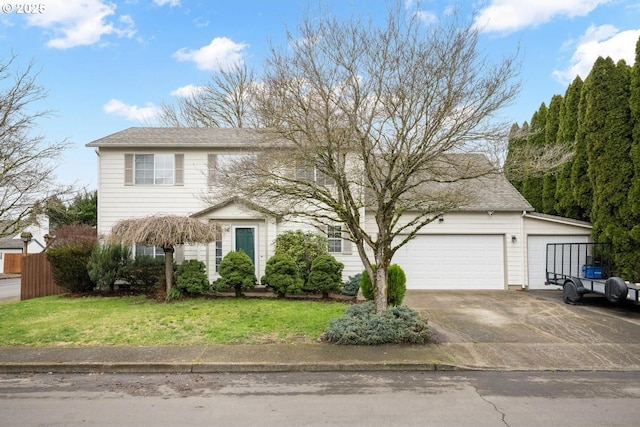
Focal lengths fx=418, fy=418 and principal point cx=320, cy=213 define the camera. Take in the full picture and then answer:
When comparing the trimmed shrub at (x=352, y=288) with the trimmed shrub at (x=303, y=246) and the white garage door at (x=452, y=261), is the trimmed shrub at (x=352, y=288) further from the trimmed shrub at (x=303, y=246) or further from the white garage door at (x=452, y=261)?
the white garage door at (x=452, y=261)

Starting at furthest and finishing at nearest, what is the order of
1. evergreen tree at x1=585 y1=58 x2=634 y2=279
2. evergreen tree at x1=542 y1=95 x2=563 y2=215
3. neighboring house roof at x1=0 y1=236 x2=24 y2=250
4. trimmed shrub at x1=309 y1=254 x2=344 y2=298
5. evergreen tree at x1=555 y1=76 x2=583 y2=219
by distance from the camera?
neighboring house roof at x1=0 y1=236 x2=24 y2=250 → evergreen tree at x1=542 y1=95 x2=563 y2=215 → evergreen tree at x1=555 y1=76 x2=583 y2=219 → evergreen tree at x1=585 y1=58 x2=634 y2=279 → trimmed shrub at x1=309 y1=254 x2=344 y2=298

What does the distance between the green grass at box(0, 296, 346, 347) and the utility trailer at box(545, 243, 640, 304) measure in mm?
6631

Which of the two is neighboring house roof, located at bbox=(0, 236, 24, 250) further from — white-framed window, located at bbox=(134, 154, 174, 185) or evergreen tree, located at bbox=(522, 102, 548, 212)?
evergreen tree, located at bbox=(522, 102, 548, 212)

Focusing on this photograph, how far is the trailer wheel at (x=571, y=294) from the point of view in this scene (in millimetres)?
11797

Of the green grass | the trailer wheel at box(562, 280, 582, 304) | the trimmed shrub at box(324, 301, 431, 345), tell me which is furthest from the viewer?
the trailer wheel at box(562, 280, 582, 304)

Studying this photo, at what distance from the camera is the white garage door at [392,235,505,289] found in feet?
49.8

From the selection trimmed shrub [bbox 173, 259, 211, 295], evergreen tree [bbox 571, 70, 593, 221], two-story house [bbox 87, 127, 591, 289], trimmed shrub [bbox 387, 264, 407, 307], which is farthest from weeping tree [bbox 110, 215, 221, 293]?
evergreen tree [bbox 571, 70, 593, 221]

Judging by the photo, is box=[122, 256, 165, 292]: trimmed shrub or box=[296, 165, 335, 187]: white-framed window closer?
box=[296, 165, 335, 187]: white-framed window

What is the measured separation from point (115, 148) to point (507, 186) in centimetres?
1467

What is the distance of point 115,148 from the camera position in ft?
47.7

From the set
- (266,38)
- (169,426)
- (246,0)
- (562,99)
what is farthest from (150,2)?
(562,99)

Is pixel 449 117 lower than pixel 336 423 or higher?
higher

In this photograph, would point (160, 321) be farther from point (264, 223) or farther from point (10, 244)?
point (10, 244)

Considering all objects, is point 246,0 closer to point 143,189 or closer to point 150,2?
point 150,2
